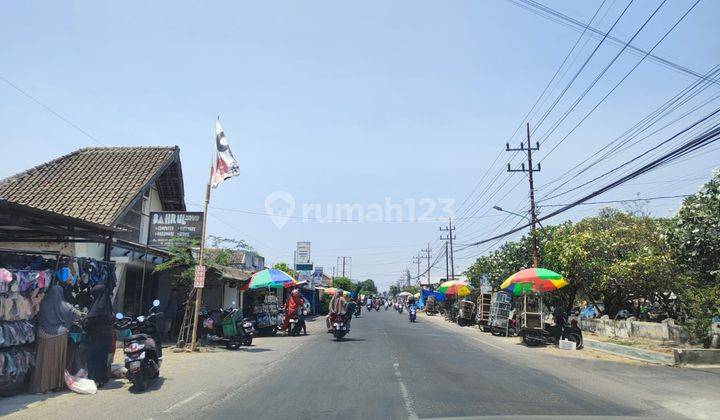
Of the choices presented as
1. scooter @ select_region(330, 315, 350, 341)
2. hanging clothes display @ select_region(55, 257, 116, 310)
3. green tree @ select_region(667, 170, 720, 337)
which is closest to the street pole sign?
scooter @ select_region(330, 315, 350, 341)

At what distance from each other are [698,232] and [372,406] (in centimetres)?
1198

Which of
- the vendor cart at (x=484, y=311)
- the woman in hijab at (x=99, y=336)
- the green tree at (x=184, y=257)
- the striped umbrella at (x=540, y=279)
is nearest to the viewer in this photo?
the woman in hijab at (x=99, y=336)

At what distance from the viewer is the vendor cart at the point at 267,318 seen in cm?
2409

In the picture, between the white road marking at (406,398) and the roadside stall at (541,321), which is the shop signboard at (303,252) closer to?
the roadside stall at (541,321)

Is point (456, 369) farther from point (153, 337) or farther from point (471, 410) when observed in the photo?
point (153, 337)

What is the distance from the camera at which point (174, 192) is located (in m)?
25.0

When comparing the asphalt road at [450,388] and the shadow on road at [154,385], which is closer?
the asphalt road at [450,388]

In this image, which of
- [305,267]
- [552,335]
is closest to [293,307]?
[552,335]

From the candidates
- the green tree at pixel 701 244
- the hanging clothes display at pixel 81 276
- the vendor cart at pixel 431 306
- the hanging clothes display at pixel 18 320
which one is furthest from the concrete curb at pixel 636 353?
the vendor cart at pixel 431 306

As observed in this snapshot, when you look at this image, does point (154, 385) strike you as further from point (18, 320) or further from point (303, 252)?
point (303, 252)

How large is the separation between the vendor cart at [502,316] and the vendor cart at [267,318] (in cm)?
1088

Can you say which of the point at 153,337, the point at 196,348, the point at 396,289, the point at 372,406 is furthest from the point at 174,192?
the point at 396,289

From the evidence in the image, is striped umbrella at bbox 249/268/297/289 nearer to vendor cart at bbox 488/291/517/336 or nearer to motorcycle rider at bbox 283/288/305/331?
motorcycle rider at bbox 283/288/305/331

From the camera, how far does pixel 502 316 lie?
27.9 m
